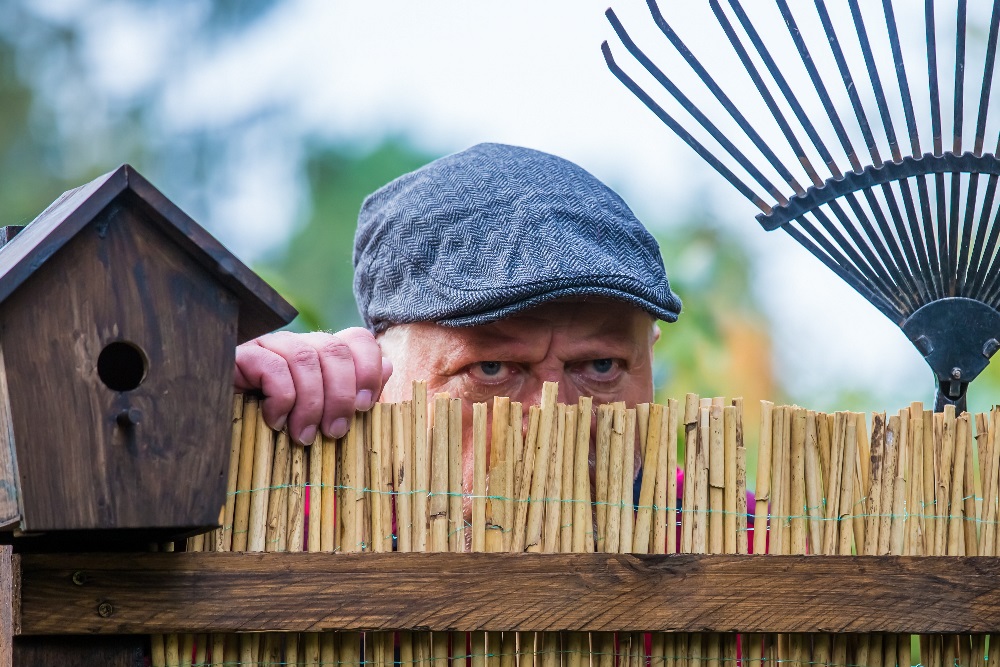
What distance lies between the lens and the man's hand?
1643 millimetres

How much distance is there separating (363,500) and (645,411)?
49 centimetres

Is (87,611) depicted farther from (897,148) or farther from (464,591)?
(897,148)

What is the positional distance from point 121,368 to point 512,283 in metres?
0.82

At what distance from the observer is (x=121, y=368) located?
158cm

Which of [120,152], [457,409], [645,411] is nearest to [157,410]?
[457,409]

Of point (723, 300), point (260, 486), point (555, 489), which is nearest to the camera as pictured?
point (260, 486)

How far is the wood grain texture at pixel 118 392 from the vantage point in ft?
4.59

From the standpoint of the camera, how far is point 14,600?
1503mm

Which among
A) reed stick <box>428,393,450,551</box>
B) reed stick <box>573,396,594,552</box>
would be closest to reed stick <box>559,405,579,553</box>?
reed stick <box>573,396,594,552</box>

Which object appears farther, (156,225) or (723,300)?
(723,300)

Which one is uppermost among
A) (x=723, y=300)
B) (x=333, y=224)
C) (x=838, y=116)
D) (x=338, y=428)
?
(x=333, y=224)

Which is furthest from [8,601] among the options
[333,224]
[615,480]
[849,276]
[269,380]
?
[333,224]

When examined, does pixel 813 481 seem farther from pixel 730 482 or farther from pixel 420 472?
pixel 420 472

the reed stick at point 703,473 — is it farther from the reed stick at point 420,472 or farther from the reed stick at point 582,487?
the reed stick at point 420,472
